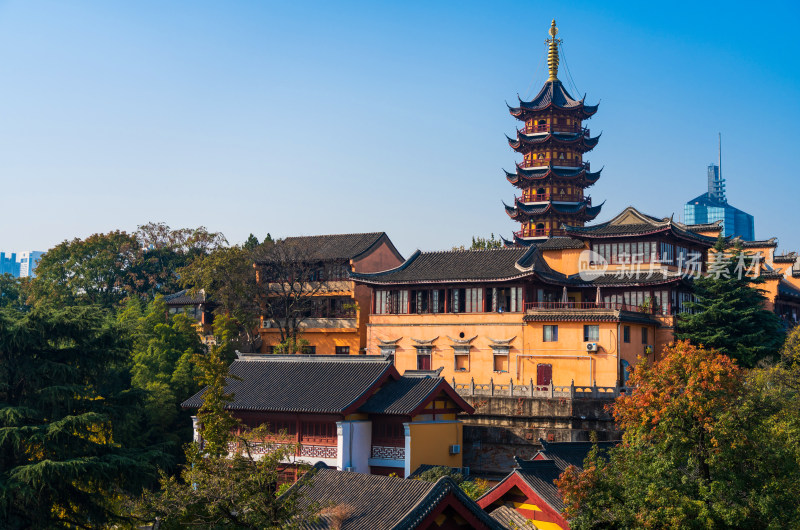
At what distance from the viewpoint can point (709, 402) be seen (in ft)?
56.2

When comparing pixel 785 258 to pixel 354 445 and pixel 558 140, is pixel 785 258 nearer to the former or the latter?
pixel 558 140

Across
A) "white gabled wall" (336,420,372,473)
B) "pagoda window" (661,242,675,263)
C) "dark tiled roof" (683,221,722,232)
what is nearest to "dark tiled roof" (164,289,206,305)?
"white gabled wall" (336,420,372,473)

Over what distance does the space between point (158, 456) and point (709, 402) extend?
14488mm

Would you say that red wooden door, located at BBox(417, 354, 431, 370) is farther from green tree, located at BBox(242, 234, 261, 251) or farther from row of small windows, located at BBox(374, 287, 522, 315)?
green tree, located at BBox(242, 234, 261, 251)

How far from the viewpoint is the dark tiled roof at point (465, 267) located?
4331 centimetres

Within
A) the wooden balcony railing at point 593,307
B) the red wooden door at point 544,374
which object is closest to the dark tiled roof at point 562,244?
the wooden balcony railing at point 593,307

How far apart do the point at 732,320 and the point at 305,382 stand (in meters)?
20.4

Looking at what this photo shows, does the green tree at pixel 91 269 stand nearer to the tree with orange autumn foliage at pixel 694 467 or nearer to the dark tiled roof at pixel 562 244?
the dark tiled roof at pixel 562 244

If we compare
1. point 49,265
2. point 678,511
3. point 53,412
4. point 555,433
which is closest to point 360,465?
point 555,433

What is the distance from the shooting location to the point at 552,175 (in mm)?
59312

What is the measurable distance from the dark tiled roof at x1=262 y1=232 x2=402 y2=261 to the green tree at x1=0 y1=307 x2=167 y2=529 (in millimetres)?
28509

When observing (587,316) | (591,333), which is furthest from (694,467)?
(591,333)

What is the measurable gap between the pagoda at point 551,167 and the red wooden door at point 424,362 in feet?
55.8

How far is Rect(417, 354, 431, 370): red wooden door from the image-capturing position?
4509 cm
